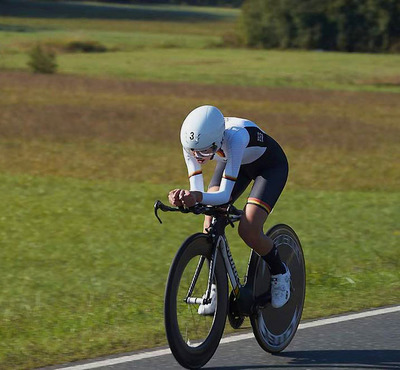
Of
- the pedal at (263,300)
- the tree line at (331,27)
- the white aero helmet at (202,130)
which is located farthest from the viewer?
the tree line at (331,27)

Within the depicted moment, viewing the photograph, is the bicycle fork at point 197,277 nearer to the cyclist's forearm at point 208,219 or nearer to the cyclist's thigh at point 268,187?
the cyclist's forearm at point 208,219

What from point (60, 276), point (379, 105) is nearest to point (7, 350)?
point (60, 276)

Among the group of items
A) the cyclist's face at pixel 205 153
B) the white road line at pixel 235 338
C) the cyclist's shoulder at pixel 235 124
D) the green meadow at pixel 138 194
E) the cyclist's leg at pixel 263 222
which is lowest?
the green meadow at pixel 138 194

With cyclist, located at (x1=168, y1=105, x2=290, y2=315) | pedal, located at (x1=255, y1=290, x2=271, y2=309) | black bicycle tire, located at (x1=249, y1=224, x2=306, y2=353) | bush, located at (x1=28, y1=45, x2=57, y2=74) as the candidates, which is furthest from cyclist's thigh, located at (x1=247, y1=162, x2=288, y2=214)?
bush, located at (x1=28, y1=45, x2=57, y2=74)

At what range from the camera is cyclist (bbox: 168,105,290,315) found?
684cm

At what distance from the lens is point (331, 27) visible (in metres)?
85.8

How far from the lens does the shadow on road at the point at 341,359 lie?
720 centimetres

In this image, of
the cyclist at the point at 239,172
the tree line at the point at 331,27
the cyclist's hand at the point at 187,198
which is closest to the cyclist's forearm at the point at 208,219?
the cyclist at the point at 239,172

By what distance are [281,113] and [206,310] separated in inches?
1108

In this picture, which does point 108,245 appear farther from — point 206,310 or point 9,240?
point 206,310

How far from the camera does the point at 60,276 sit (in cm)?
1094

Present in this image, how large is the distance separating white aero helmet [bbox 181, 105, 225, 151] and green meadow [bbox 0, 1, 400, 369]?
5.45 ft

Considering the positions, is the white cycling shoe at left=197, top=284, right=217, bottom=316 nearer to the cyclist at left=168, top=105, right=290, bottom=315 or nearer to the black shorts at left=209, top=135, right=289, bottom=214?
the cyclist at left=168, top=105, right=290, bottom=315

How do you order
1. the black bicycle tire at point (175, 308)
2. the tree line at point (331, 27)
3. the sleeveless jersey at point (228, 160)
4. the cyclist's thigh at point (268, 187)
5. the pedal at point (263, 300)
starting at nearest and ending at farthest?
the black bicycle tire at point (175, 308) → the sleeveless jersey at point (228, 160) → the cyclist's thigh at point (268, 187) → the pedal at point (263, 300) → the tree line at point (331, 27)
